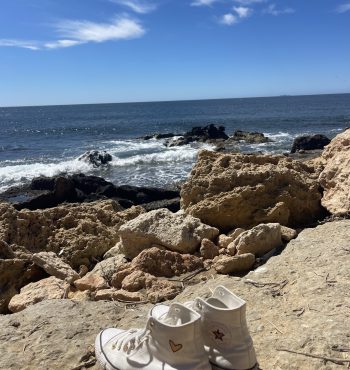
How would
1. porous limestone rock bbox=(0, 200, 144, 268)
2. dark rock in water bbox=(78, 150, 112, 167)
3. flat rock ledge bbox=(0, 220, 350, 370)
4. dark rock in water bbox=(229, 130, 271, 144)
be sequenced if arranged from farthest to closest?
1. dark rock in water bbox=(229, 130, 271, 144)
2. dark rock in water bbox=(78, 150, 112, 167)
3. porous limestone rock bbox=(0, 200, 144, 268)
4. flat rock ledge bbox=(0, 220, 350, 370)

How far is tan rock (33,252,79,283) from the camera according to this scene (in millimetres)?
4777

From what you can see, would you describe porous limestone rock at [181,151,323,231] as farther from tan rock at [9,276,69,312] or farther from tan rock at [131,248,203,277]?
tan rock at [9,276,69,312]

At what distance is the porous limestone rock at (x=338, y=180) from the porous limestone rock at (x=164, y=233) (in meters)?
1.56

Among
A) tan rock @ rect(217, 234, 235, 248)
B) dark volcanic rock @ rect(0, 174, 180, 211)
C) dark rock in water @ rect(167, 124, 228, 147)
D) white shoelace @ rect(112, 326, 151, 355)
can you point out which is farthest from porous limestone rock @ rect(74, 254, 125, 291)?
dark rock in water @ rect(167, 124, 228, 147)

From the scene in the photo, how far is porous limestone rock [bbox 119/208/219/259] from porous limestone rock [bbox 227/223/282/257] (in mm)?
509

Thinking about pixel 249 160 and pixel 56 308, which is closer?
pixel 56 308

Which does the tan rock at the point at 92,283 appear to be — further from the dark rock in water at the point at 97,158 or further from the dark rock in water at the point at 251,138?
the dark rock in water at the point at 251,138

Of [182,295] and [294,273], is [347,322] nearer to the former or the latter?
[294,273]

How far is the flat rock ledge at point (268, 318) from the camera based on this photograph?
283 centimetres

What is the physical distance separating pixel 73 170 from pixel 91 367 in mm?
22611

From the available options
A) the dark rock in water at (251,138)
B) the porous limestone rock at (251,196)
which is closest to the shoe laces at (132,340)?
the porous limestone rock at (251,196)

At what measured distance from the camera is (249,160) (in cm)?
652

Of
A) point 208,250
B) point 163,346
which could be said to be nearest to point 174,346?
point 163,346

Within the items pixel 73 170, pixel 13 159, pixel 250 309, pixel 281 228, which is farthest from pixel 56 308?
pixel 13 159
